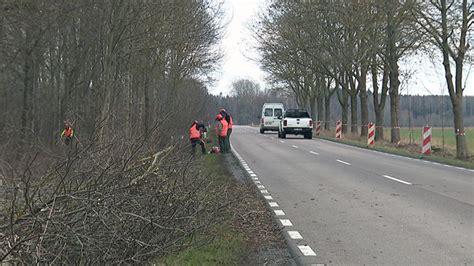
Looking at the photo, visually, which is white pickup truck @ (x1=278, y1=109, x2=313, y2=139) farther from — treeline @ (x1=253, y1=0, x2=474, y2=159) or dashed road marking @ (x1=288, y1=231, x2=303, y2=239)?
dashed road marking @ (x1=288, y1=231, x2=303, y2=239)

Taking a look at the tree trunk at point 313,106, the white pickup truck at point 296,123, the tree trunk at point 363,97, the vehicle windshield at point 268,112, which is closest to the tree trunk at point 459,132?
the tree trunk at point 363,97

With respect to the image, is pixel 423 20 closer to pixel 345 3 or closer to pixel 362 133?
pixel 345 3

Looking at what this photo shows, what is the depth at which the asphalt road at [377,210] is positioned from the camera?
700cm

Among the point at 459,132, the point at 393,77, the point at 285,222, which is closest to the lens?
the point at 285,222

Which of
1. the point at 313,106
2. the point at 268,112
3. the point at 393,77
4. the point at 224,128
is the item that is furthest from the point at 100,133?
the point at 313,106

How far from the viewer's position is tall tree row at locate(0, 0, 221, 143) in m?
16.5

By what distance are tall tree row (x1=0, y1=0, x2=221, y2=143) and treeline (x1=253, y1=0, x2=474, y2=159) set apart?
24.4 feet

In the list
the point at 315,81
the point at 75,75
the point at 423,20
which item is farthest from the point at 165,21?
the point at 315,81

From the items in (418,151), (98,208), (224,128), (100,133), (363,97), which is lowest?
(418,151)

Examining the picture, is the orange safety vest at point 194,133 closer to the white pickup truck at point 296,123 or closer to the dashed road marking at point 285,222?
the dashed road marking at point 285,222

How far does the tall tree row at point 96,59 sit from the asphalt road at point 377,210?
3.37 meters

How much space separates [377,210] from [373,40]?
73.6ft

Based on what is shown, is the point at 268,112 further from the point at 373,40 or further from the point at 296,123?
the point at 373,40

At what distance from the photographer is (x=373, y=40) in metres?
31.1
